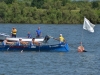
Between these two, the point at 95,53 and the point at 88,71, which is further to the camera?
the point at 95,53

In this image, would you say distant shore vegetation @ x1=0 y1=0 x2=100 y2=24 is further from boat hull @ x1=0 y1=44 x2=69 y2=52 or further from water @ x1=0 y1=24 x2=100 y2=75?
boat hull @ x1=0 y1=44 x2=69 y2=52

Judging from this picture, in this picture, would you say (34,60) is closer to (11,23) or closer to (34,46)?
(34,46)

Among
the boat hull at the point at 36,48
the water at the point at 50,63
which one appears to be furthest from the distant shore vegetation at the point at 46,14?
the boat hull at the point at 36,48

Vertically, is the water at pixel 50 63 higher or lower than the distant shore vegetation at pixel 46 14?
higher

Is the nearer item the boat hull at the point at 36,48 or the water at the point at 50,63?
the water at the point at 50,63

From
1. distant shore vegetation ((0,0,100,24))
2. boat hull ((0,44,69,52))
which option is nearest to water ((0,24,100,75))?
boat hull ((0,44,69,52))

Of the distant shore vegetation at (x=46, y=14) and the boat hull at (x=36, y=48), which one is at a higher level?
the boat hull at (x=36, y=48)

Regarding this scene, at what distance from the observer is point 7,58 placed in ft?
156

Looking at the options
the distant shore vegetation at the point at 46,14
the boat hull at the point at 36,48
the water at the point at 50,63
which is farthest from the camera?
the distant shore vegetation at the point at 46,14

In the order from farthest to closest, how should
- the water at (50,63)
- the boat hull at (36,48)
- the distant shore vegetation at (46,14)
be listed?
the distant shore vegetation at (46,14)
the boat hull at (36,48)
the water at (50,63)

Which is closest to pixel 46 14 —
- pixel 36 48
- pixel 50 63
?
pixel 36 48

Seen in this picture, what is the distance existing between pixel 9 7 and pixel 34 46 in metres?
85.0

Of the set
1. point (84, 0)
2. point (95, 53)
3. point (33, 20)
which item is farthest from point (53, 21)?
point (95, 53)

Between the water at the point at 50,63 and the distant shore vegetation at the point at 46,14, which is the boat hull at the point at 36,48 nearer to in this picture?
the water at the point at 50,63
